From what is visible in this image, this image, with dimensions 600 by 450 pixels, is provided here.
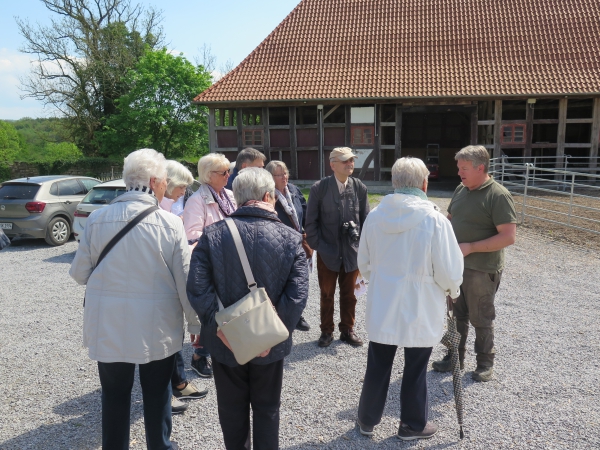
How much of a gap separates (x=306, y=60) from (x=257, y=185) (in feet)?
56.7

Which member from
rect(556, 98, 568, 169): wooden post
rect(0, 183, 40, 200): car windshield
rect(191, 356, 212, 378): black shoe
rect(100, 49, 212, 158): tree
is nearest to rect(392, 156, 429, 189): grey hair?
rect(191, 356, 212, 378): black shoe

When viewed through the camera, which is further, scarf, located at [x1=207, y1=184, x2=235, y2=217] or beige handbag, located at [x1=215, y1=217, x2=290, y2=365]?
scarf, located at [x1=207, y1=184, x2=235, y2=217]

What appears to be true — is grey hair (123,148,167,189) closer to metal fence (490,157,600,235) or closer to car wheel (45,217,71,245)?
metal fence (490,157,600,235)

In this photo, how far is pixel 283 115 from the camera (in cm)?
1953

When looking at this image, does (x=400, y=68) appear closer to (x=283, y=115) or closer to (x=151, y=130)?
(x=283, y=115)

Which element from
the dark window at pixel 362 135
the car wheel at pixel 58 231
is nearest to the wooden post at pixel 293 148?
the dark window at pixel 362 135

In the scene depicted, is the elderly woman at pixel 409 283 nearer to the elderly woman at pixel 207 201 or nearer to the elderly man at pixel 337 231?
the elderly woman at pixel 207 201

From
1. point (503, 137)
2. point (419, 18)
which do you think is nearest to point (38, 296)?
point (503, 137)

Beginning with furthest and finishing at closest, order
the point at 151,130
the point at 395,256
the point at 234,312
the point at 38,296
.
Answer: the point at 151,130 < the point at 38,296 < the point at 395,256 < the point at 234,312

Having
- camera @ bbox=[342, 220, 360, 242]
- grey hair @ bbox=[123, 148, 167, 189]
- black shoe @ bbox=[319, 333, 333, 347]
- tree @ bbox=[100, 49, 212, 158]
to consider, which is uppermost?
tree @ bbox=[100, 49, 212, 158]

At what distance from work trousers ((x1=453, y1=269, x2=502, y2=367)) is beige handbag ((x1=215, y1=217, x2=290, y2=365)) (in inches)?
76.3

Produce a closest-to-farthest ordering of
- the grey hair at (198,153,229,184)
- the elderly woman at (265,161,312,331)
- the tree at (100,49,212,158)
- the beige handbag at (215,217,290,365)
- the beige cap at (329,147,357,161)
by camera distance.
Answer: the beige handbag at (215,217,290,365)
the grey hair at (198,153,229,184)
the beige cap at (329,147,357,161)
the elderly woman at (265,161,312,331)
the tree at (100,49,212,158)

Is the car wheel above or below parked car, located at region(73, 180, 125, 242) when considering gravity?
below

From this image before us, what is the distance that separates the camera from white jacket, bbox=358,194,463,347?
2945 millimetres
